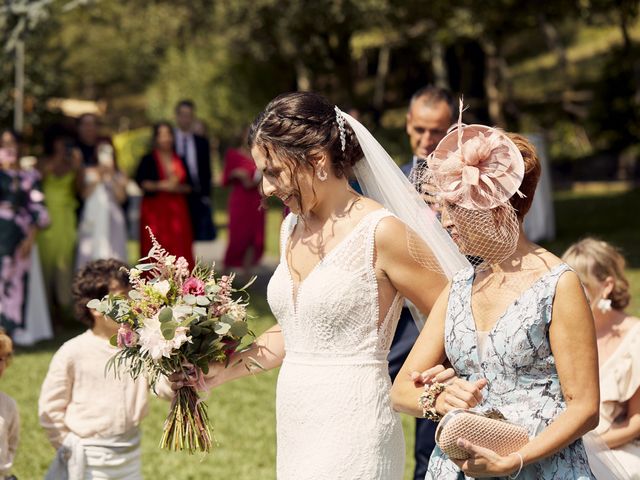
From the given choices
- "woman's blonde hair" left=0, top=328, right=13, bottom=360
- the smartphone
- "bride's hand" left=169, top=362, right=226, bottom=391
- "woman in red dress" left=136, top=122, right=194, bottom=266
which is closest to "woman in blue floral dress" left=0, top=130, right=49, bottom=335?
the smartphone

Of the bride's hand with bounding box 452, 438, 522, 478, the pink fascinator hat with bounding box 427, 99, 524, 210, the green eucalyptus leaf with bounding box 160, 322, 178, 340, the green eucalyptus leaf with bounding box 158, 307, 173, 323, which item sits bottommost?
the bride's hand with bounding box 452, 438, 522, 478

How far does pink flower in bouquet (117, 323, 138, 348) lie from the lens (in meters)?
3.98

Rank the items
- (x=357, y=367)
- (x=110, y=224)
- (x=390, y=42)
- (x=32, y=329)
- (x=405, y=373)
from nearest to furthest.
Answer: (x=405, y=373)
(x=357, y=367)
(x=32, y=329)
(x=110, y=224)
(x=390, y=42)

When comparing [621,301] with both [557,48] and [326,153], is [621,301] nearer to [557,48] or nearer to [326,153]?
[326,153]

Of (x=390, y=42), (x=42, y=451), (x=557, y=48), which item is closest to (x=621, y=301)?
(x=42, y=451)

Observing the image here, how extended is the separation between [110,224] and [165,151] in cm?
108

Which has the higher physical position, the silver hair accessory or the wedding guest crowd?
the silver hair accessory

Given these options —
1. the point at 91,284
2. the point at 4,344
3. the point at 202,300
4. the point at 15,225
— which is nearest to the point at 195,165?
the point at 15,225

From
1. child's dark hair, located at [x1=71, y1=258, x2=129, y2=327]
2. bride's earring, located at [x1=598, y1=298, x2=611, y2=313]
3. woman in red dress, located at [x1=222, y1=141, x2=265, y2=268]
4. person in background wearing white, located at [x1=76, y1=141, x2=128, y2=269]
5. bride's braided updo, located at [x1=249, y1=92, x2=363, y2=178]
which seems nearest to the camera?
bride's braided updo, located at [x1=249, y1=92, x2=363, y2=178]

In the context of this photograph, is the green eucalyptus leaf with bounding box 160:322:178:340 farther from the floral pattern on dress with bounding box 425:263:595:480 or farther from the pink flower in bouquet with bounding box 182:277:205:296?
the floral pattern on dress with bounding box 425:263:595:480

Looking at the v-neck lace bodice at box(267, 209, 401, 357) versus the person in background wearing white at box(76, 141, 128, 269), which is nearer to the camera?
the v-neck lace bodice at box(267, 209, 401, 357)

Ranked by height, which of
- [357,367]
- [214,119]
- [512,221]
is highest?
[512,221]

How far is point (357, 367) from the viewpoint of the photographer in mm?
3766

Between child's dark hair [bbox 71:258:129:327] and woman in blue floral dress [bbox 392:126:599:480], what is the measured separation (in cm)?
225
